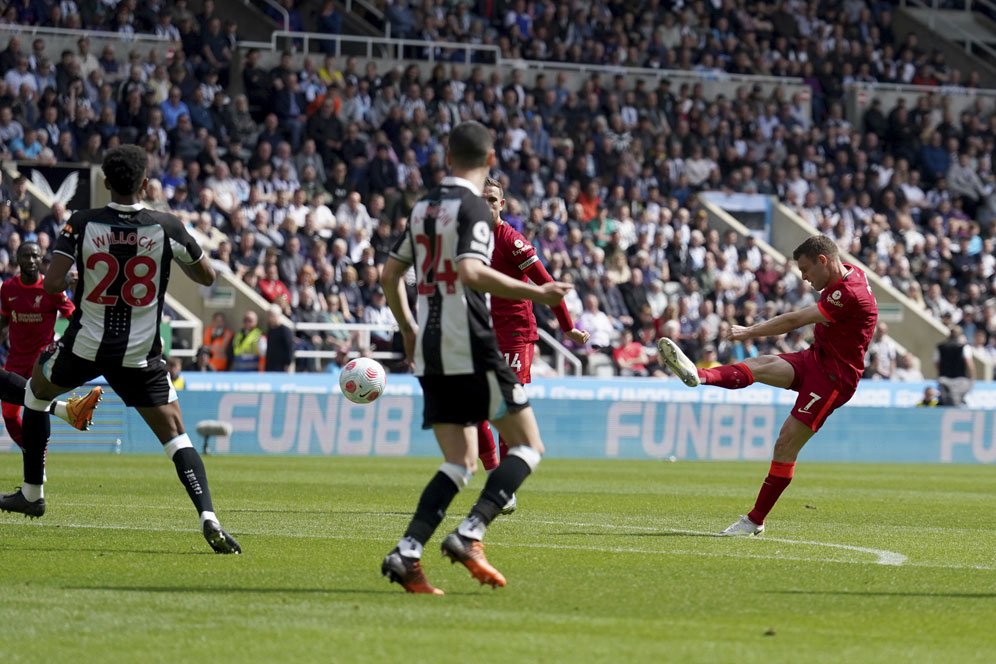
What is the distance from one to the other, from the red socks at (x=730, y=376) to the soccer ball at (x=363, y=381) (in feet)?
8.13

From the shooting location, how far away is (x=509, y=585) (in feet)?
26.3

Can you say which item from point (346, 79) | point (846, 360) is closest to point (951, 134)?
point (346, 79)

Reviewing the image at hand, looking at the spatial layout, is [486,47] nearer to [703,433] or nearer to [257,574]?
[703,433]

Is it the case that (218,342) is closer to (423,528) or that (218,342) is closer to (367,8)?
(367,8)

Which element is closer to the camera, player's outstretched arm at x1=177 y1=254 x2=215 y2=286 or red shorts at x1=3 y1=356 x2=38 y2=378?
player's outstretched arm at x1=177 y1=254 x2=215 y2=286

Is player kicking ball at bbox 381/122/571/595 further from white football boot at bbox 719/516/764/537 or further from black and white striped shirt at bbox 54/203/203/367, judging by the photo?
white football boot at bbox 719/516/764/537

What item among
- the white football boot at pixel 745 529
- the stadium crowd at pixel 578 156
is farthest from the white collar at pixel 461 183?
the stadium crowd at pixel 578 156

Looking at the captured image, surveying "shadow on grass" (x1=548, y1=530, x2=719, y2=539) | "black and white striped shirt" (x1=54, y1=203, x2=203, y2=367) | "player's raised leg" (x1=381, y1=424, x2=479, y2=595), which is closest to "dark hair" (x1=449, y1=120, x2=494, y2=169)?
"player's raised leg" (x1=381, y1=424, x2=479, y2=595)

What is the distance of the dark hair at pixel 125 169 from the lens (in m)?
9.03

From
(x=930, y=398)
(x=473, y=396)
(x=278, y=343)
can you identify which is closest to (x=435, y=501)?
(x=473, y=396)

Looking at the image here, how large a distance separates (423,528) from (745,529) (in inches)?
174

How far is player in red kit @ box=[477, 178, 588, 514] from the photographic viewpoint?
39.8 feet

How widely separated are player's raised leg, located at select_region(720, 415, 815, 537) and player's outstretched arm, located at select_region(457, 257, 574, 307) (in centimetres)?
436

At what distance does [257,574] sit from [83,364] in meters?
1.88
